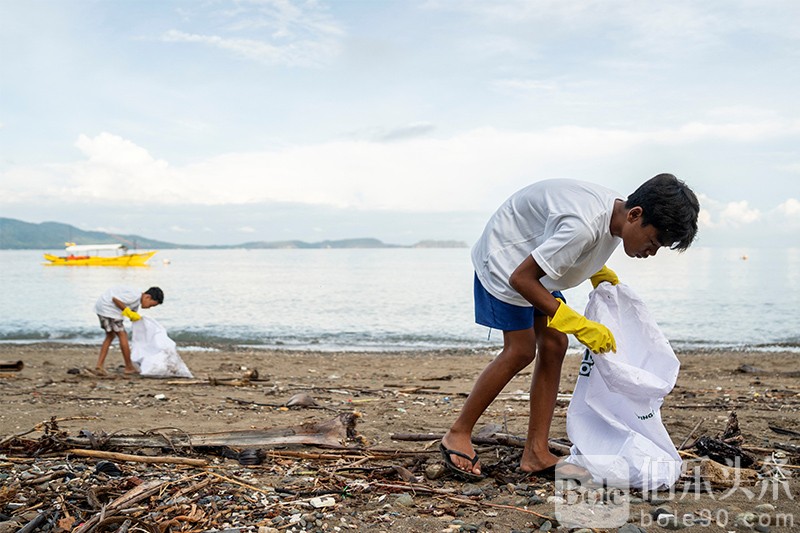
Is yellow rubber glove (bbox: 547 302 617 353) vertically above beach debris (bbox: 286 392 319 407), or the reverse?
yellow rubber glove (bbox: 547 302 617 353)

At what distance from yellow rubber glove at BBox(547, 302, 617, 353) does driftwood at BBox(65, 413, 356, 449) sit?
161 cm

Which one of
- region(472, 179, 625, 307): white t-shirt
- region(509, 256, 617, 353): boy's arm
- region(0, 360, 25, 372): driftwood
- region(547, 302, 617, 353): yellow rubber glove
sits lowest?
region(0, 360, 25, 372): driftwood

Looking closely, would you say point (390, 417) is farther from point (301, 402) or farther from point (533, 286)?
point (533, 286)

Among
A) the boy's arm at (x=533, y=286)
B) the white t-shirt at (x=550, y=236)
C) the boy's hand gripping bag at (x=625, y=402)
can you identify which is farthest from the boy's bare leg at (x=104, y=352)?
the boy's arm at (x=533, y=286)

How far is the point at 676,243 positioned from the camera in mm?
3020

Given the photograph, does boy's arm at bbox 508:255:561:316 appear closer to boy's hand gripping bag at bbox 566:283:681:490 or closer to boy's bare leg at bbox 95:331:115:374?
boy's hand gripping bag at bbox 566:283:681:490

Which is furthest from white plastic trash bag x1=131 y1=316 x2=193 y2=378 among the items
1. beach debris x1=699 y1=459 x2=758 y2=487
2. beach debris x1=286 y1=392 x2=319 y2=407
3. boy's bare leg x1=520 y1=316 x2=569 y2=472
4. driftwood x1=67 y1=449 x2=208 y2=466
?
beach debris x1=699 y1=459 x2=758 y2=487

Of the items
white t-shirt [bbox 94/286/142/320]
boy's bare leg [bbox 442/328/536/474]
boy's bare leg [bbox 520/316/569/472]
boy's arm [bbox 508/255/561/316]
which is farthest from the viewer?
white t-shirt [bbox 94/286/142/320]

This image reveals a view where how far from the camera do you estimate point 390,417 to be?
5.03 m

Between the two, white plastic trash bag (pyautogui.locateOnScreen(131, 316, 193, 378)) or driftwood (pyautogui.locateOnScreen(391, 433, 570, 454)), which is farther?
white plastic trash bag (pyautogui.locateOnScreen(131, 316, 193, 378))

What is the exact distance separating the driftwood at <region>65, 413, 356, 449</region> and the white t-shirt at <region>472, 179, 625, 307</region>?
144cm

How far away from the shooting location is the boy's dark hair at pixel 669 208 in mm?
2906

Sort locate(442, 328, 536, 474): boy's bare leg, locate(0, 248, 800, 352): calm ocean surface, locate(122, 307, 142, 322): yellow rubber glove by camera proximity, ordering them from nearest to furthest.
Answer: locate(442, 328, 536, 474): boy's bare leg
locate(122, 307, 142, 322): yellow rubber glove
locate(0, 248, 800, 352): calm ocean surface

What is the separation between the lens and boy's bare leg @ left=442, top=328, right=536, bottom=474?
3303mm
